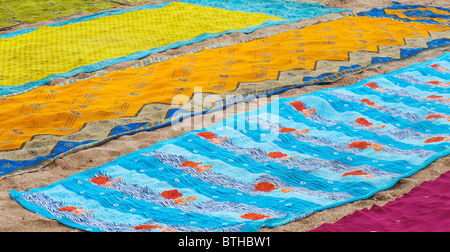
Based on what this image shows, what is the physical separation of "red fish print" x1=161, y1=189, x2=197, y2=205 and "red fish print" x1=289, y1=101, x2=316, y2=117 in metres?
1.14

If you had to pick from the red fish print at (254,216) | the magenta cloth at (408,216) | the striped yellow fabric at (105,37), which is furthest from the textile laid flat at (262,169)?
the striped yellow fabric at (105,37)

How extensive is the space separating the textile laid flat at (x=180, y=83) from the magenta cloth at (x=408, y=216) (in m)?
1.43

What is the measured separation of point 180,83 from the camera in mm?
3639

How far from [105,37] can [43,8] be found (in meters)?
1.50

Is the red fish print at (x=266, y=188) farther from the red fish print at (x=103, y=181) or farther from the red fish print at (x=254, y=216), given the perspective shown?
the red fish print at (x=103, y=181)

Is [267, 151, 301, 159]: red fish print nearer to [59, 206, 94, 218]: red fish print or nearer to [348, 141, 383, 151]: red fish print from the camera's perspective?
[348, 141, 383, 151]: red fish print

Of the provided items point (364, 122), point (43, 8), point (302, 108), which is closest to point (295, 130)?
point (302, 108)

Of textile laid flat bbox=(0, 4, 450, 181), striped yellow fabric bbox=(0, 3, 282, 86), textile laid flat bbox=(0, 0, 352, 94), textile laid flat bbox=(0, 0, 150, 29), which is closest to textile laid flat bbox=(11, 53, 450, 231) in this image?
textile laid flat bbox=(0, 4, 450, 181)

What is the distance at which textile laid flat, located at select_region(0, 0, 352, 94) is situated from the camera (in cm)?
410

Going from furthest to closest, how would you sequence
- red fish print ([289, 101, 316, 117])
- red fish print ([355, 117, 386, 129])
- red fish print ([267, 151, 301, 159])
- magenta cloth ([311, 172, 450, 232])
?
red fish print ([289, 101, 316, 117]), red fish print ([355, 117, 386, 129]), red fish print ([267, 151, 301, 159]), magenta cloth ([311, 172, 450, 232])

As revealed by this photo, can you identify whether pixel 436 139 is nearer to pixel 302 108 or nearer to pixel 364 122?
pixel 364 122

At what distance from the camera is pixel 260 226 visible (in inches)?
78.4
